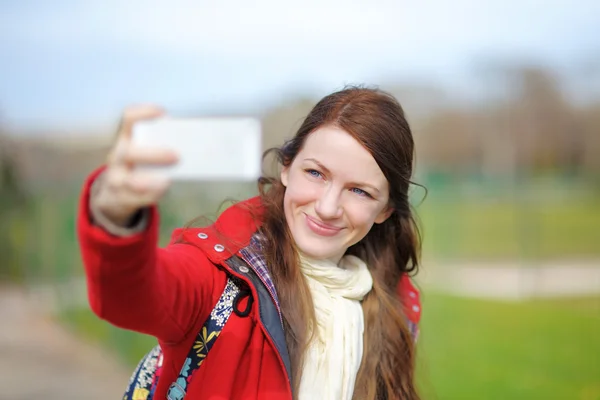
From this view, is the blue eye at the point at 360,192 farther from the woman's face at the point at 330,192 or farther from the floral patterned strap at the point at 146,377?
the floral patterned strap at the point at 146,377

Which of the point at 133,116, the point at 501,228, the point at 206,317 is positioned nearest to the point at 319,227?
the point at 206,317

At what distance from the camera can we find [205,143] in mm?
997

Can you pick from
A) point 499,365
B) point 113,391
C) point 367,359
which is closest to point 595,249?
point 499,365

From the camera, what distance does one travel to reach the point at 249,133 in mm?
1066

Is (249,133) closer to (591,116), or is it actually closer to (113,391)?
(113,391)

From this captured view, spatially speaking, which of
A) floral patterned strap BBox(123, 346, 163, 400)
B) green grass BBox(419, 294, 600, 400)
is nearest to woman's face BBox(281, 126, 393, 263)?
floral patterned strap BBox(123, 346, 163, 400)

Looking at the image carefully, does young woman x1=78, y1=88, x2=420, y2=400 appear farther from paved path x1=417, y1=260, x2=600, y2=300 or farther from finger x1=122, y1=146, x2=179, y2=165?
paved path x1=417, y1=260, x2=600, y2=300

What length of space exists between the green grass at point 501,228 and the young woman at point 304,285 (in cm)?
832

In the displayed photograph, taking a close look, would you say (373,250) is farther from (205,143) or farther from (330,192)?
(205,143)

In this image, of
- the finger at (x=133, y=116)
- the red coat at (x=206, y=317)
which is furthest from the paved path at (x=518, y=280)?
the finger at (x=133, y=116)

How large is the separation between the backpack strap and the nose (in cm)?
33

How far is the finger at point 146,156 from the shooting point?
3.02 ft

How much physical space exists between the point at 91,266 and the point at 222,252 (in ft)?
1.68

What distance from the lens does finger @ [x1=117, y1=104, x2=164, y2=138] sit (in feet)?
3.11
